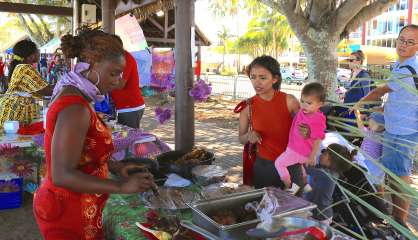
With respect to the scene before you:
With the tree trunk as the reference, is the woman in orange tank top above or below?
below

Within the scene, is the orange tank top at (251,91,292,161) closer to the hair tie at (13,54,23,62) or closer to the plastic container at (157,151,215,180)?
the plastic container at (157,151,215,180)

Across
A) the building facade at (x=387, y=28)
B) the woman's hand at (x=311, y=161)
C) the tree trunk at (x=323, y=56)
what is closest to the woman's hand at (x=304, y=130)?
the woman's hand at (x=311, y=161)

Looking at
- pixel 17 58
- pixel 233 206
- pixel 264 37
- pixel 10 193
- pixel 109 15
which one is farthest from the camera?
pixel 264 37

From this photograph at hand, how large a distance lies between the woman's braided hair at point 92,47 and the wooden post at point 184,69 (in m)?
1.75

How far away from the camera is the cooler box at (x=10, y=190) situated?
4316 mm

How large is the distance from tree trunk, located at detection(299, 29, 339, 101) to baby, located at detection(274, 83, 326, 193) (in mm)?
4182

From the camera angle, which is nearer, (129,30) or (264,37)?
(129,30)

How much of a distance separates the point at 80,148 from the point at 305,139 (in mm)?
1619

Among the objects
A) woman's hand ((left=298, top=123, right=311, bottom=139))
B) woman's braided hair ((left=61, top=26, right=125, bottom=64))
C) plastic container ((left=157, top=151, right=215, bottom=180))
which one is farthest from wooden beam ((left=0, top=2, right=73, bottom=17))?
woman's braided hair ((left=61, top=26, right=125, bottom=64))

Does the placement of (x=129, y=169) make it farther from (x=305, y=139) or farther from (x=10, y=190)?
(x=10, y=190)

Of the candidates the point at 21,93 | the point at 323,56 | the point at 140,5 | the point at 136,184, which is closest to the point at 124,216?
the point at 136,184

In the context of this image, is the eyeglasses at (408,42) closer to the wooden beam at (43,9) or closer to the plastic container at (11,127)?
the plastic container at (11,127)

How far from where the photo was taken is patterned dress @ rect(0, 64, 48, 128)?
414 centimetres

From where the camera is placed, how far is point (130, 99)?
3963mm
